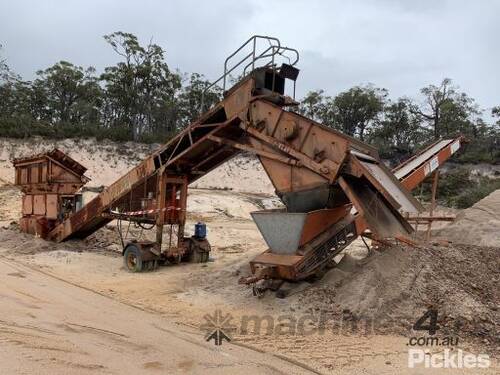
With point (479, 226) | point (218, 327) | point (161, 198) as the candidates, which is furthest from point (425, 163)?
point (218, 327)

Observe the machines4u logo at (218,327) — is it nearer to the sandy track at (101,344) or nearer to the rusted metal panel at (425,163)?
the sandy track at (101,344)

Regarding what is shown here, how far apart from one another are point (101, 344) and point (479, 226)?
30.9 ft

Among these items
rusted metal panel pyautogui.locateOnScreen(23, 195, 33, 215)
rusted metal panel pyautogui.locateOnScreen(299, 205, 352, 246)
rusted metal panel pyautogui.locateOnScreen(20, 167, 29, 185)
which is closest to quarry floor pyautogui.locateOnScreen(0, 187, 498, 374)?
rusted metal panel pyautogui.locateOnScreen(299, 205, 352, 246)

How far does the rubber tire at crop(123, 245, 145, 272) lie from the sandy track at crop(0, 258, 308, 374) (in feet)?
10.1

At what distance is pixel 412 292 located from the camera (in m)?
6.48

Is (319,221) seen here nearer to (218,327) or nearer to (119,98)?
(218,327)

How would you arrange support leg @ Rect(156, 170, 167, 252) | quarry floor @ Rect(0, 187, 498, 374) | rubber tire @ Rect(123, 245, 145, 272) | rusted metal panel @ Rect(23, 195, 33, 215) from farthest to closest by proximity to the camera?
rusted metal panel @ Rect(23, 195, 33, 215) → support leg @ Rect(156, 170, 167, 252) → rubber tire @ Rect(123, 245, 145, 272) → quarry floor @ Rect(0, 187, 498, 374)

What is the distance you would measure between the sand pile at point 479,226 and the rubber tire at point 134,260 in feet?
23.2

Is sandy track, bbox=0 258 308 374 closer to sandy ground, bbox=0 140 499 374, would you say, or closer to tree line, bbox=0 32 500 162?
sandy ground, bbox=0 140 499 374

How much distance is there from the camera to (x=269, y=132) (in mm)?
8281

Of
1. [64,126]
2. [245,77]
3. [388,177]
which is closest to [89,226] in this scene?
[245,77]

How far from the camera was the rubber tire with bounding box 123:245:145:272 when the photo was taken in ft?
34.1

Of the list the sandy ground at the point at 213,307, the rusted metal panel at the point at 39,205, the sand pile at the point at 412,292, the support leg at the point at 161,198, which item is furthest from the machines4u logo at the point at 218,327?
the rusted metal panel at the point at 39,205

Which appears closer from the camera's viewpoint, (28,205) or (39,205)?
(39,205)
